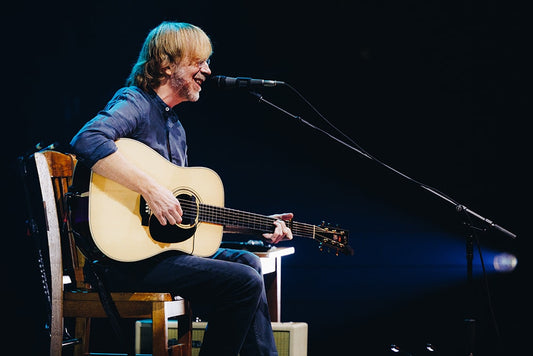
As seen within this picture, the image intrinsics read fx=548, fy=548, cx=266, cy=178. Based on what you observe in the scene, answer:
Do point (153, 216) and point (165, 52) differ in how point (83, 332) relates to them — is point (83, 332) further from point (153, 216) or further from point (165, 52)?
point (165, 52)

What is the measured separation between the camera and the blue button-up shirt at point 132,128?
7.07ft

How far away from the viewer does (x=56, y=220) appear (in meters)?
2.38

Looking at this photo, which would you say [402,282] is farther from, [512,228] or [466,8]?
[466,8]

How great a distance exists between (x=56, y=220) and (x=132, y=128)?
20.5 inches

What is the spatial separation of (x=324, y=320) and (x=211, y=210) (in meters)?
2.08

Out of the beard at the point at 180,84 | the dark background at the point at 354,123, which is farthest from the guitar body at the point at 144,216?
the dark background at the point at 354,123

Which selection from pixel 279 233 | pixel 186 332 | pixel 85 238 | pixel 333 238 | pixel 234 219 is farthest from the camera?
pixel 333 238

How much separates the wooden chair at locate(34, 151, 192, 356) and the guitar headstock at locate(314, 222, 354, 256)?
1.07 m

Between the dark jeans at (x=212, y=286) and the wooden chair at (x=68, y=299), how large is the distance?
0.23 ft

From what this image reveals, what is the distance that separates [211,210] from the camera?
2.52 meters

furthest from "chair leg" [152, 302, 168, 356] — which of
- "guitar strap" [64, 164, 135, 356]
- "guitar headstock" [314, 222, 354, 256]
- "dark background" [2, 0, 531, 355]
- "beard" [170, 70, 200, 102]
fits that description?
"dark background" [2, 0, 531, 355]

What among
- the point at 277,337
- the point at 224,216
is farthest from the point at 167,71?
the point at 277,337

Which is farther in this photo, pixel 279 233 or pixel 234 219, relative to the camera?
pixel 279 233

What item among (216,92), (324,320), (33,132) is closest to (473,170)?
(324,320)
